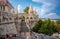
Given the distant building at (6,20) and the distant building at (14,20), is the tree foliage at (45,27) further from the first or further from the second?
the distant building at (6,20)

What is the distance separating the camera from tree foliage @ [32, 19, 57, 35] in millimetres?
4383

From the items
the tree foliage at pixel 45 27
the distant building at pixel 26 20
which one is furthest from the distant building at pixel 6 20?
the tree foliage at pixel 45 27

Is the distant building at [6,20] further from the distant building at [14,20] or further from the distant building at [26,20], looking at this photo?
the distant building at [26,20]

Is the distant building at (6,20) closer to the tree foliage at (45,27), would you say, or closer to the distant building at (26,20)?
the distant building at (26,20)

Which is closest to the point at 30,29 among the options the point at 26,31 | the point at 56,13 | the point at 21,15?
the point at 26,31

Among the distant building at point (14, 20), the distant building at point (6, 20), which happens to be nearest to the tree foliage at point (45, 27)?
the distant building at point (14, 20)

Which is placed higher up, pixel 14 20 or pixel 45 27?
pixel 14 20

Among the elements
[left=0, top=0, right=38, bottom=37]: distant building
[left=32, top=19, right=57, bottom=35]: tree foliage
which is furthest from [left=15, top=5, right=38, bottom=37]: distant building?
[left=32, top=19, right=57, bottom=35]: tree foliage

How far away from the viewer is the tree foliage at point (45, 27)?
14.4 ft

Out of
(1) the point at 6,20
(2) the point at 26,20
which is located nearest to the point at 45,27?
(2) the point at 26,20

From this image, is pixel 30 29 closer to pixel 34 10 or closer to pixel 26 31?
pixel 26 31

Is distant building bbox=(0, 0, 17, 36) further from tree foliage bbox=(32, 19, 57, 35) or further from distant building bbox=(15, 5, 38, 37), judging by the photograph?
tree foliage bbox=(32, 19, 57, 35)

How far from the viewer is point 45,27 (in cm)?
444

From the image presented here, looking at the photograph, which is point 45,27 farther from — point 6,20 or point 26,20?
point 6,20
